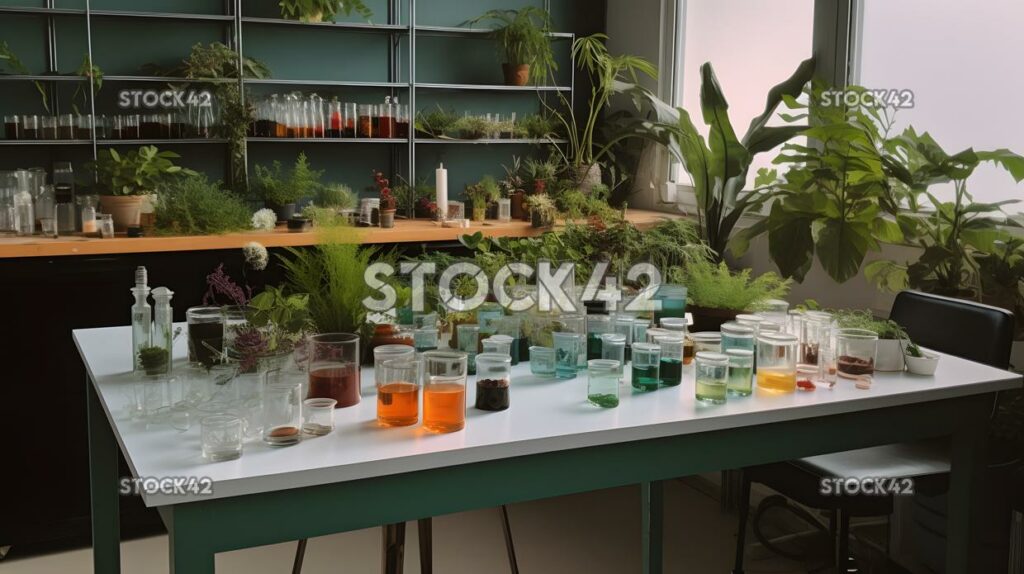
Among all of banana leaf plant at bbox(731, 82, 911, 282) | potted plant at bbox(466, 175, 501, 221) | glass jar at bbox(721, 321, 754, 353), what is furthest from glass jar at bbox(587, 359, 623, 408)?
potted plant at bbox(466, 175, 501, 221)

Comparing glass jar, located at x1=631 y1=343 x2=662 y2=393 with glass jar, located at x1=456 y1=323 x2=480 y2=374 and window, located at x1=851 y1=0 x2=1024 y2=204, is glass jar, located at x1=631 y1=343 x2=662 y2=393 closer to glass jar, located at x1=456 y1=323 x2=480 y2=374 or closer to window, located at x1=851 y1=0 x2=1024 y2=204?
glass jar, located at x1=456 y1=323 x2=480 y2=374

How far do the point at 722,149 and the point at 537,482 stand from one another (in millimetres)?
2538

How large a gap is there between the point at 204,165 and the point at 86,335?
8.17 ft

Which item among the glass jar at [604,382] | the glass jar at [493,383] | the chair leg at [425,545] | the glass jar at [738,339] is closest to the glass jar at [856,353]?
the glass jar at [738,339]

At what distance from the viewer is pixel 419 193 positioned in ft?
16.6

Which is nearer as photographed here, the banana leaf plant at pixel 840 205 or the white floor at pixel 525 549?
the banana leaf plant at pixel 840 205

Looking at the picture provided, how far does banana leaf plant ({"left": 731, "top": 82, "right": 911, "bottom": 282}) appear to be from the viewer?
3.29 m

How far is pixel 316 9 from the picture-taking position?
187 inches

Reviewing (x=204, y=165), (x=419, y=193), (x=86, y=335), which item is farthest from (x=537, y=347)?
(x=204, y=165)

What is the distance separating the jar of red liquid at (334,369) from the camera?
77.3 inches

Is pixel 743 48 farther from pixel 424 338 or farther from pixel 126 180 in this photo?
pixel 424 338

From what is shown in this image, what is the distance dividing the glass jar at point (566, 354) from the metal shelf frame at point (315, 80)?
2858 millimetres

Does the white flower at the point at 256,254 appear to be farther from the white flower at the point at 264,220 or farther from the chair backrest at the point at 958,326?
the chair backrest at the point at 958,326

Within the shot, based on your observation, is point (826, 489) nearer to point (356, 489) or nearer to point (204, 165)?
point (356, 489)
